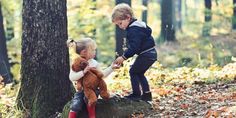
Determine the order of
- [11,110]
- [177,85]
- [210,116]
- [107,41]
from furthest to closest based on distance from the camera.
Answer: [107,41] < [177,85] < [11,110] < [210,116]

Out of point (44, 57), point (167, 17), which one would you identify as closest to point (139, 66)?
point (44, 57)

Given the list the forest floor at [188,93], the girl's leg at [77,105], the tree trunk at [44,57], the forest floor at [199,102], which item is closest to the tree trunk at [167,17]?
the forest floor at [188,93]

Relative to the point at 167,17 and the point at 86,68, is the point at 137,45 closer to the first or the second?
the point at 86,68

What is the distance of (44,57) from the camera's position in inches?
271

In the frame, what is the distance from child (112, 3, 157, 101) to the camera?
20.5 ft

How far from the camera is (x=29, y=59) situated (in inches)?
274

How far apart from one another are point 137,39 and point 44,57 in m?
1.61

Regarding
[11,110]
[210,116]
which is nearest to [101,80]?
[210,116]

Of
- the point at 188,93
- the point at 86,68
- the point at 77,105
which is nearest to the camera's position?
the point at 86,68

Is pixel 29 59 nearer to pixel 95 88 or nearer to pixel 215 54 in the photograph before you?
pixel 95 88

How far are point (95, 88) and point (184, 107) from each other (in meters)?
1.47

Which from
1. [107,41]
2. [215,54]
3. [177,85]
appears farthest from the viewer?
[107,41]

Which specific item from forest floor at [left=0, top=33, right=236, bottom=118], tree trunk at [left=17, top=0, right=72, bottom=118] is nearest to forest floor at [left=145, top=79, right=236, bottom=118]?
forest floor at [left=0, top=33, right=236, bottom=118]

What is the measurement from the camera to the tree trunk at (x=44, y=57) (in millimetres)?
6828
